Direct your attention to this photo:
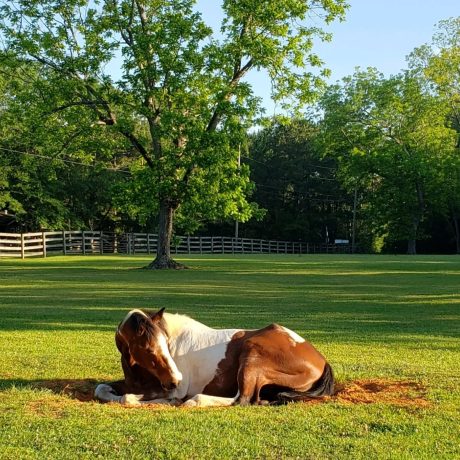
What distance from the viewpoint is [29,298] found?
17.7m

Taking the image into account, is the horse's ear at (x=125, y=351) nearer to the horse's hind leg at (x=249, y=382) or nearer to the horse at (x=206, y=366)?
the horse at (x=206, y=366)

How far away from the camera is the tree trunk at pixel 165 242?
3253 cm

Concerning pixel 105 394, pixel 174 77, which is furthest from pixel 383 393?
pixel 174 77

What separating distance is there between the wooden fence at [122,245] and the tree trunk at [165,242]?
2594 mm

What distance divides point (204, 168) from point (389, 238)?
1650 inches

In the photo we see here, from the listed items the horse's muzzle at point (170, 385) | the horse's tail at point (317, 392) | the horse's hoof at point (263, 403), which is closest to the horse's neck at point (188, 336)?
the horse's muzzle at point (170, 385)

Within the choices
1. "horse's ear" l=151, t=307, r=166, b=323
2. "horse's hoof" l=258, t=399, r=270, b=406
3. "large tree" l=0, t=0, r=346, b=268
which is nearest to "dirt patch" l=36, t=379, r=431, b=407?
"horse's hoof" l=258, t=399, r=270, b=406

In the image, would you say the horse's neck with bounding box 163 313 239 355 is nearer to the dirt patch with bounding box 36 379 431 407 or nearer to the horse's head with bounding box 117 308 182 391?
the horse's head with bounding box 117 308 182 391

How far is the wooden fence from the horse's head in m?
29.6

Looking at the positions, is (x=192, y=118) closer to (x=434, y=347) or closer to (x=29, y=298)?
(x=29, y=298)

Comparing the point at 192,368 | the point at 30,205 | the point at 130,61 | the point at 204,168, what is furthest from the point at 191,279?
the point at 30,205

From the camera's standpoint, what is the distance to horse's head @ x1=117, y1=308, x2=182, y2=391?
6.17 metres

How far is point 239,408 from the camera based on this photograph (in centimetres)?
598

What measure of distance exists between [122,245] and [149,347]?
57356 millimetres
